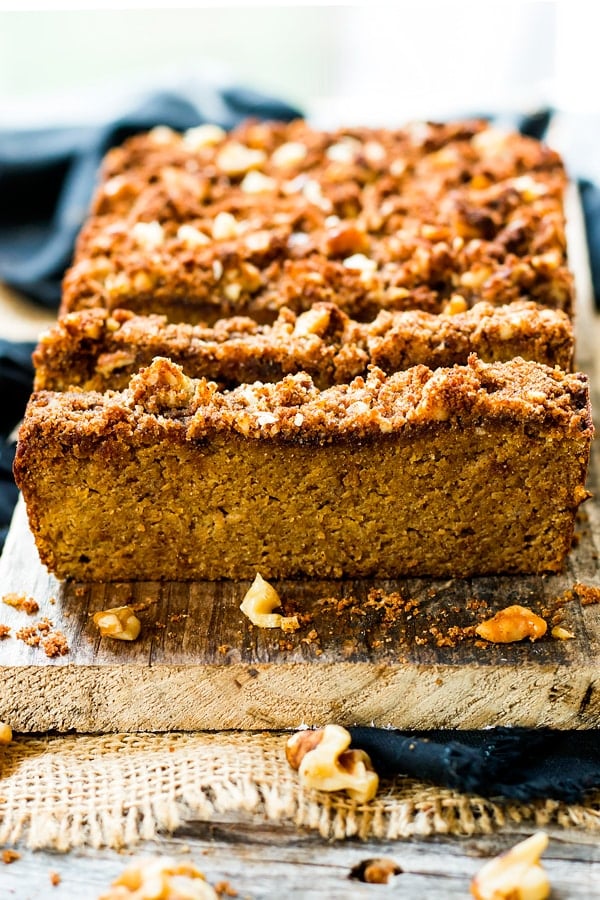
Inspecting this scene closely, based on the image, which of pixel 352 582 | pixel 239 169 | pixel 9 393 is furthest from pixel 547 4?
pixel 352 582

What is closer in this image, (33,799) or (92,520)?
(33,799)

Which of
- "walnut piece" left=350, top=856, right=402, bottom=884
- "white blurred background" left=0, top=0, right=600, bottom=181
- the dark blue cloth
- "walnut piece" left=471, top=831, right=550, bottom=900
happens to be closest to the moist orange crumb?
"walnut piece" left=350, top=856, right=402, bottom=884

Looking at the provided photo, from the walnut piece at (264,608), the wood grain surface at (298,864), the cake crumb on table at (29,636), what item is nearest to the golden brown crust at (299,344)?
the walnut piece at (264,608)

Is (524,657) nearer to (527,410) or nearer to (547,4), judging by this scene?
A: (527,410)

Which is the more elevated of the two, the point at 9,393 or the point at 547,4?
the point at 547,4

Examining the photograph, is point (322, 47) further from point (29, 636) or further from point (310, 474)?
point (29, 636)

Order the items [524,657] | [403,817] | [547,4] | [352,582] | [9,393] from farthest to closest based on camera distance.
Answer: [547,4] → [9,393] → [352,582] → [524,657] → [403,817]

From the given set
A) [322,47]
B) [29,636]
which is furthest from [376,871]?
[322,47]

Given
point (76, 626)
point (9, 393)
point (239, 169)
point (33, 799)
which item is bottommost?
point (33, 799)

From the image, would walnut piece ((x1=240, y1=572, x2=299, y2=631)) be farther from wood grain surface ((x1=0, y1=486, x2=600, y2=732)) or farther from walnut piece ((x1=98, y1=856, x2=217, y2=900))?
walnut piece ((x1=98, y1=856, x2=217, y2=900))
